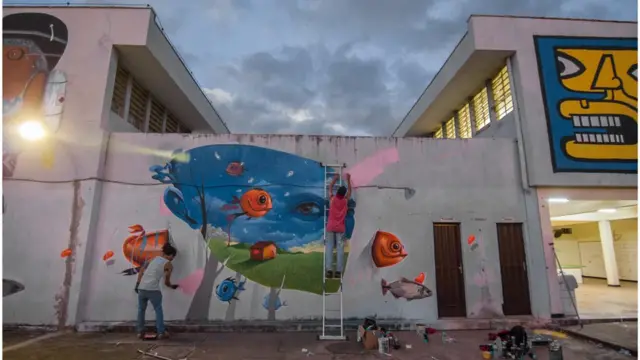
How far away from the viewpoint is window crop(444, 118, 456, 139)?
12459mm

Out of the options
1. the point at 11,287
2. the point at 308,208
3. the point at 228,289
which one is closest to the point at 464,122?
the point at 308,208

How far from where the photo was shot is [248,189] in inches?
306

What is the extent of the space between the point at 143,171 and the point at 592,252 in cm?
1761

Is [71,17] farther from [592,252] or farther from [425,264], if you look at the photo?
[592,252]

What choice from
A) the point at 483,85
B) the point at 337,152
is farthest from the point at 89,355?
the point at 483,85

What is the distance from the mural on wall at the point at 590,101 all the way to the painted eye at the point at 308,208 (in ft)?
17.4

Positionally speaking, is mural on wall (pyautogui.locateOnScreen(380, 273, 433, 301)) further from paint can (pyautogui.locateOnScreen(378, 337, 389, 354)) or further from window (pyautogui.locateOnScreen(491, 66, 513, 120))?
window (pyautogui.locateOnScreen(491, 66, 513, 120))

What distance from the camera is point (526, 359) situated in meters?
5.66

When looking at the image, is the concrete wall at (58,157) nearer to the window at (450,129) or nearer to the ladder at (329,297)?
the ladder at (329,297)

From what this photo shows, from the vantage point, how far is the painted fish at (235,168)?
7.83 m

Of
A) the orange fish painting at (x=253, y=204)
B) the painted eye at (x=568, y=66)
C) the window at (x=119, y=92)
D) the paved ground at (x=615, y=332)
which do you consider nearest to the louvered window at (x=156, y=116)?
the window at (x=119, y=92)

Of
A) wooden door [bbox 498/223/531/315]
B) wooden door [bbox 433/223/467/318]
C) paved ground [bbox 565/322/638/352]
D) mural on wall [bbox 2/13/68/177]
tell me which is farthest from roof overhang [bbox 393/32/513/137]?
mural on wall [bbox 2/13/68/177]

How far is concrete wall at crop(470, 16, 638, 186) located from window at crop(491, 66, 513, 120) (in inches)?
24.5

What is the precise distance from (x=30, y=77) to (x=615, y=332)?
1281 centimetres
